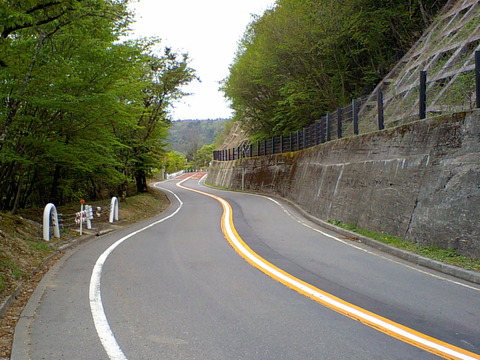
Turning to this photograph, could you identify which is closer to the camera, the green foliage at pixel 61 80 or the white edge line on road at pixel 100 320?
the white edge line on road at pixel 100 320

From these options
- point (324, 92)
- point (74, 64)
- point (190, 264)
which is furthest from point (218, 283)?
point (324, 92)

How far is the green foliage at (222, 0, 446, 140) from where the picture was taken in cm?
2148

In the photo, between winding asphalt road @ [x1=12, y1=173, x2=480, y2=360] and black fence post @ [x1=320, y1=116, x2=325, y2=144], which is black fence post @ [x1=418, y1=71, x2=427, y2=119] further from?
black fence post @ [x1=320, y1=116, x2=325, y2=144]

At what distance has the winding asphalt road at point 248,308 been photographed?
340 cm

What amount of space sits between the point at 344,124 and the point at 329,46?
975 cm

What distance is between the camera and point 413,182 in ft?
28.2

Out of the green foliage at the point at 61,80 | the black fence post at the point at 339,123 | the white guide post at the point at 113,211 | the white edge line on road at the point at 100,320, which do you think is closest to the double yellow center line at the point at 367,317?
the white edge line on road at the point at 100,320

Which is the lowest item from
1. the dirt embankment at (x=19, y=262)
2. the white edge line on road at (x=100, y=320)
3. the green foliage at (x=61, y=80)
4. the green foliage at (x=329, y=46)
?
the dirt embankment at (x=19, y=262)

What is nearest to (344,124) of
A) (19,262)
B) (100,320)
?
(19,262)

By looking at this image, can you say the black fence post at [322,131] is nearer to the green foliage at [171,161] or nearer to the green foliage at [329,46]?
the green foliage at [329,46]

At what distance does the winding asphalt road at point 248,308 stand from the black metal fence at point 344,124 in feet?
15.3

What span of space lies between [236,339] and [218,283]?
1992 millimetres

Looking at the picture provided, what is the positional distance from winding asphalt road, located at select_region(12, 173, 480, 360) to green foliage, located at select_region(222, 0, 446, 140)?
17705mm

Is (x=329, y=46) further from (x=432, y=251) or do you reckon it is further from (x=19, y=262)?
(x=19, y=262)
